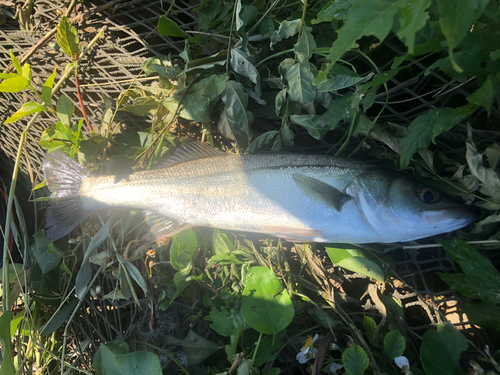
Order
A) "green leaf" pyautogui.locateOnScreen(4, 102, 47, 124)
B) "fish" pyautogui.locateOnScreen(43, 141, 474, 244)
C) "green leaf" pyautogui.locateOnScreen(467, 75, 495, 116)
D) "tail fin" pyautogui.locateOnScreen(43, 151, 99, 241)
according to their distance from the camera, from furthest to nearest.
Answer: "tail fin" pyautogui.locateOnScreen(43, 151, 99, 241) < "green leaf" pyautogui.locateOnScreen(4, 102, 47, 124) < "fish" pyautogui.locateOnScreen(43, 141, 474, 244) < "green leaf" pyautogui.locateOnScreen(467, 75, 495, 116)

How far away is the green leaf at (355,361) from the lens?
54.9 inches

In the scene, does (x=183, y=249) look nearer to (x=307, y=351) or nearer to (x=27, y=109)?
(x=307, y=351)

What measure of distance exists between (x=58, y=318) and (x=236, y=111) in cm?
202

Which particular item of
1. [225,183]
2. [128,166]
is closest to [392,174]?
[225,183]

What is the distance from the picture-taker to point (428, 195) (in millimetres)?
1522

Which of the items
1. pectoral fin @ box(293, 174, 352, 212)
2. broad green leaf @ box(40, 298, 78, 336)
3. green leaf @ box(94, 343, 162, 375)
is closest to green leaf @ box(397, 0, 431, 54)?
pectoral fin @ box(293, 174, 352, 212)

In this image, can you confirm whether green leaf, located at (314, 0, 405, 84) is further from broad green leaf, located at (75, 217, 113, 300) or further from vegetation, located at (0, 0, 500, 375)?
broad green leaf, located at (75, 217, 113, 300)

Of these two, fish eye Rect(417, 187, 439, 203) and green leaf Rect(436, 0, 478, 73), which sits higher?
green leaf Rect(436, 0, 478, 73)

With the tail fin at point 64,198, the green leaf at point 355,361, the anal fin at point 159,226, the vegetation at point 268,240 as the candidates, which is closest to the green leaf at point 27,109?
the vegetation at point 268,240

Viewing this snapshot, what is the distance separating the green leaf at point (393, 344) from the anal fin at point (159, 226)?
4.51 ft

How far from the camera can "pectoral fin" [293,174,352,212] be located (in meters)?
1.61

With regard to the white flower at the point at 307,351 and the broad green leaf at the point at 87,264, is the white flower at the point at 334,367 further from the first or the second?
the broad green leaf at the point at 87,264

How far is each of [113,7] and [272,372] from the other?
2.67 metres

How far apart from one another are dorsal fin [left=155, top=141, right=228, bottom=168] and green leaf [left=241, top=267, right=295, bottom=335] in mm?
822
